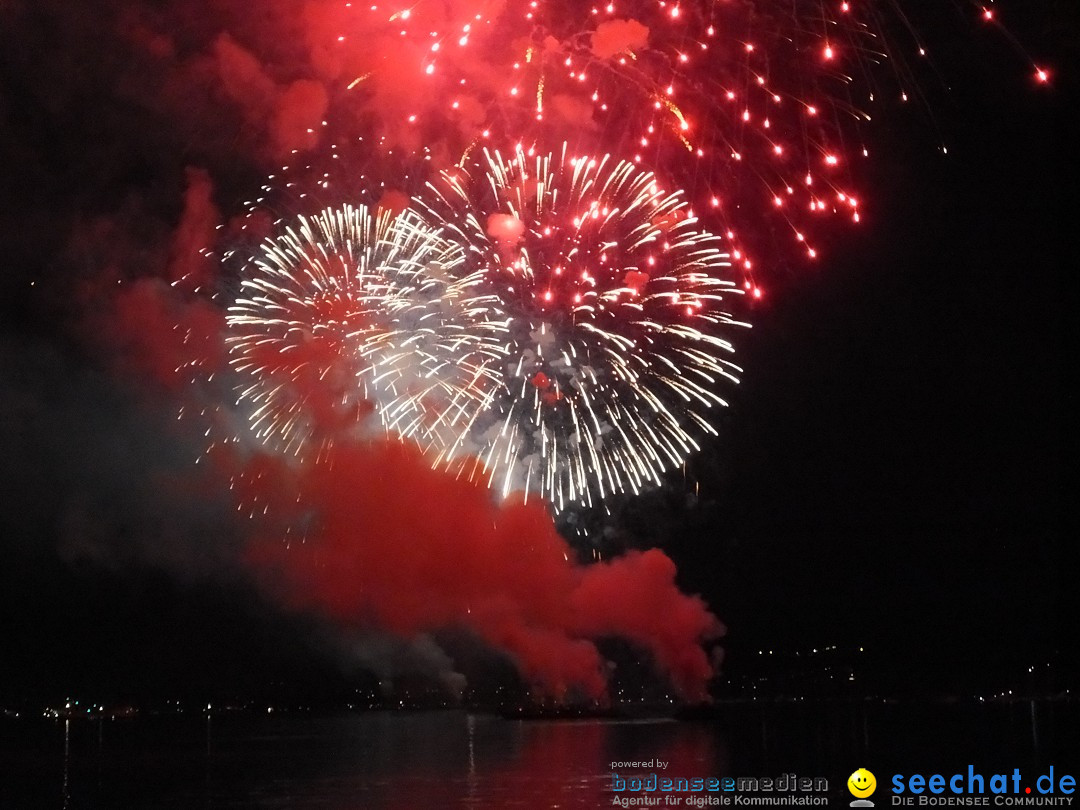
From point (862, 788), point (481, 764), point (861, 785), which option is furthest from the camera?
point (481, 764)

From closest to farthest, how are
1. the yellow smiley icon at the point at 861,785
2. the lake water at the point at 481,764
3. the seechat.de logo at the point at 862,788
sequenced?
the seechat.de logo at the point at 862,788
the yellow smiley icon at the point at 861,785
the lake water at the point at 481,764

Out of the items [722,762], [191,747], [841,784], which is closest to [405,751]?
[191,747]

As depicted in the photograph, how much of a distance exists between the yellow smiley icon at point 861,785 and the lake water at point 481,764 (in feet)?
0.97

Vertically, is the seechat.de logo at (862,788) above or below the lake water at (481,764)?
above

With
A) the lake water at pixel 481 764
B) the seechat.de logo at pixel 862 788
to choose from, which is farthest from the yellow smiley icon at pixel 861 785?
the lake water at pixel 481 764

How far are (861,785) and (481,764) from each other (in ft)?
73.4

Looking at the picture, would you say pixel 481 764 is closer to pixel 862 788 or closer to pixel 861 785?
pixel 861 785

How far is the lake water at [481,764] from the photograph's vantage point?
103ft

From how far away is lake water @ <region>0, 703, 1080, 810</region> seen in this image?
31.5 m

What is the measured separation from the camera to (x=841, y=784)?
29312 mm

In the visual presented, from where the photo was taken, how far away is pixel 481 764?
1796 inches

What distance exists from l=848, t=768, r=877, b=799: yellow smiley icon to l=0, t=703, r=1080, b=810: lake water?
297 mm

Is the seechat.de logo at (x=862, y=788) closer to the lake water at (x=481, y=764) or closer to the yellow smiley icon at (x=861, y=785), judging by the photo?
the yellow smiley icon at (x=861, y=785)

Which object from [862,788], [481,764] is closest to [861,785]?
[862,788]
